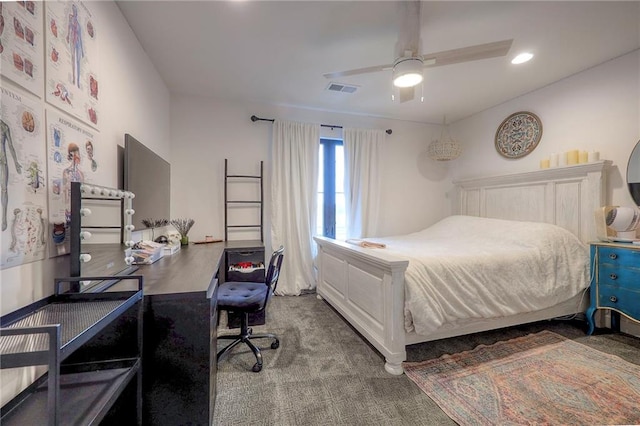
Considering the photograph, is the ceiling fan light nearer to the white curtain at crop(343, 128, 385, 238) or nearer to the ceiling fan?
the ceiling fan

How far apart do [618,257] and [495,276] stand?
1.15m

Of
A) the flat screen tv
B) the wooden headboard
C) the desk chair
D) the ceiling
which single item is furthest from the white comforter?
the flat screen tv

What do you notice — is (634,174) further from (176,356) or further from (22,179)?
(22,179)

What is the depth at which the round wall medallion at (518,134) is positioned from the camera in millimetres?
3250

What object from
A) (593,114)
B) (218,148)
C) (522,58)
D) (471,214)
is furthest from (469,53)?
(218,148)

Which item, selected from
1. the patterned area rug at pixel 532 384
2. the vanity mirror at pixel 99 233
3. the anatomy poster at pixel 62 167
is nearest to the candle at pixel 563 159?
the patterned area rug at pixel 532 384

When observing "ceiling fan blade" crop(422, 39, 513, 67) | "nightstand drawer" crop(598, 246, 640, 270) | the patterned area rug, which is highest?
"ceiling fan blade" crop(422, 39, 513, 67)

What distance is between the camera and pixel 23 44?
0.97 metres

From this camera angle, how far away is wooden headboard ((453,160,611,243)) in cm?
260

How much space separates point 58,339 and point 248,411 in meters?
1.29

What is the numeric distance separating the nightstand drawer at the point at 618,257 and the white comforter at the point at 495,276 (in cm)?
16

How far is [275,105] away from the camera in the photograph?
365 cm

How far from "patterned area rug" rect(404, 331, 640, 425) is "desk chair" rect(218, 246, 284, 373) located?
1.16m

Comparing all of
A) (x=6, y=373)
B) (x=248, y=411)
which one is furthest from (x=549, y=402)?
(x=6, y=373)
